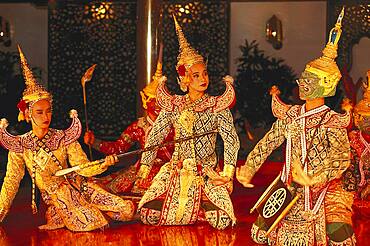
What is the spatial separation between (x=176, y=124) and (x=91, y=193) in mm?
727

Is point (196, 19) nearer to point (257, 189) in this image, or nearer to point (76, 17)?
point (76, 17)

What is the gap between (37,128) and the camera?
654 cm

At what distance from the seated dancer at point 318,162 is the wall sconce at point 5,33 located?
6.69 meters

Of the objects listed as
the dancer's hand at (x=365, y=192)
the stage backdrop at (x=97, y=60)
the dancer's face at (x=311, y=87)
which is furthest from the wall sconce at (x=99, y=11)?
the dancer's face at (x=311, y=87)

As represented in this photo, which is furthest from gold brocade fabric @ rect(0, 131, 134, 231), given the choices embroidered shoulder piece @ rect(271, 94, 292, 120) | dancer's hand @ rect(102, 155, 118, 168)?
embroidered shoulder piece @ rect(271, 94, 292, 120)

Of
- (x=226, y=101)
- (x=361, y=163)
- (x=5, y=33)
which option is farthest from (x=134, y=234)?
(x=5, y=33)

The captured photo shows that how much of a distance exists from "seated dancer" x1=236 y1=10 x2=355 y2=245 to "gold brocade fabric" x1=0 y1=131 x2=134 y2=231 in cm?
125

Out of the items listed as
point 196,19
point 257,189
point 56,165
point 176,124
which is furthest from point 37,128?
point 196,19

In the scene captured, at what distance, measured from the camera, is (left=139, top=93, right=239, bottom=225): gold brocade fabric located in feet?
21.7

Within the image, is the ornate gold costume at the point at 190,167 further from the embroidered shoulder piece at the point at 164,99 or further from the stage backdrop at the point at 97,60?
the stage backdrop at the point at 97,60

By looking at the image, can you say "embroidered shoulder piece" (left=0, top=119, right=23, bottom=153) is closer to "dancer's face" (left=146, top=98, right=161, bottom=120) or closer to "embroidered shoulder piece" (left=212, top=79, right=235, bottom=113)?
"embroidered shoulder piece" (left=212, top=79, right=235, bottom=113)

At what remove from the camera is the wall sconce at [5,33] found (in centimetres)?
1189

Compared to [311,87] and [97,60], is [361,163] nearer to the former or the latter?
[311,87]

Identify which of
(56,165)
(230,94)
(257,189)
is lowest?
(257,189)
